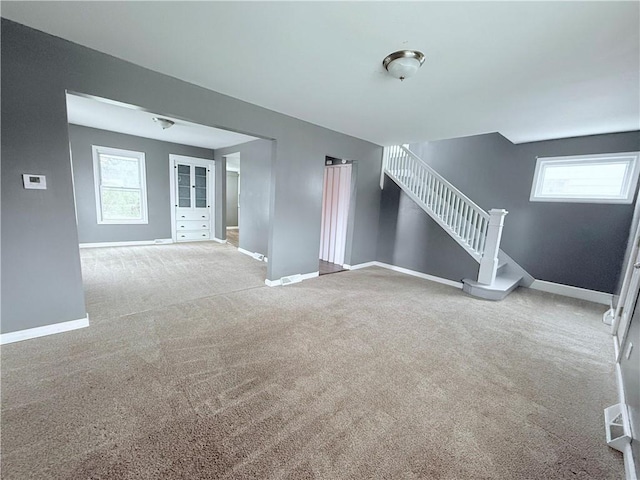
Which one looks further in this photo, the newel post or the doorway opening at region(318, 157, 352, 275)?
the doorway opening at region(318, 157, 352, 275)

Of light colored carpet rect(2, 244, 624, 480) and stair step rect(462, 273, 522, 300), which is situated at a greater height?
stair step rect(462, 273, 522, 300)

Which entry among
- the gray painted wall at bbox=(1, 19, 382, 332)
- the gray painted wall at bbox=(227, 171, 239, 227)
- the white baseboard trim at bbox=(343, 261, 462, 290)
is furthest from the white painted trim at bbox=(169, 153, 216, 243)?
the gray painted wall at bbox=(1, 19, 382, 332)

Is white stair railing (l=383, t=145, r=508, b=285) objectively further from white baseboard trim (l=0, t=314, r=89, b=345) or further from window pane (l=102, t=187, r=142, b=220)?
window pane (l=102, t=187, r=142, b=220)

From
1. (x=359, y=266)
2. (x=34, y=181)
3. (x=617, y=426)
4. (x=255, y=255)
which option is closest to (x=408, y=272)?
(x=359, y=266)

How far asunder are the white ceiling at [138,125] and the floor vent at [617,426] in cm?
496

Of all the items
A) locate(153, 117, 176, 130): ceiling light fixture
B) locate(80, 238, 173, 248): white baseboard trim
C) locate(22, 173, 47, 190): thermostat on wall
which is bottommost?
locate(80, 238, 173, 248): white baseboard trim

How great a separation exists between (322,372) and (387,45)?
2515 millimetres

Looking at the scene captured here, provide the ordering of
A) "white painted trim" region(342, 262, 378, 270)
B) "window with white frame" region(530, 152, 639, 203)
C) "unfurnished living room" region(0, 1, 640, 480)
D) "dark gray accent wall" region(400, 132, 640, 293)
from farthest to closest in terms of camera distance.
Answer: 1. "white painted trim" region(342, 262, 378, 270)
2. "dark gray accent wall" region(400, 132, 640, 293)
3. "window with white frame" region(530, 152, 639, 203)
4. "unfurnished living room" region(0, 1, 640, 480)

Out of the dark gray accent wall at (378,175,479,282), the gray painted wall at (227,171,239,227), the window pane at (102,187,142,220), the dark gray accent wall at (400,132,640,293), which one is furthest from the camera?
the gray painted wall at (227,171,239,227)

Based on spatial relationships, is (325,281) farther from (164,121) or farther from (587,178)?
(587,178)

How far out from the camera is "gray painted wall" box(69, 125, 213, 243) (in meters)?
5.05

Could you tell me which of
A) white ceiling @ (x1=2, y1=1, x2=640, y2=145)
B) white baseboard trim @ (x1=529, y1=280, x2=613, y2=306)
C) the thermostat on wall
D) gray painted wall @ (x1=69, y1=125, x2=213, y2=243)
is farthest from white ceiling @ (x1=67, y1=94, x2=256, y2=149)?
white baseboard trim @ (x1=529, y1=280, x2=613, y2=306)

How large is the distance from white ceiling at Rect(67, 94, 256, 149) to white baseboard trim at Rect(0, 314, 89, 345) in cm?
264

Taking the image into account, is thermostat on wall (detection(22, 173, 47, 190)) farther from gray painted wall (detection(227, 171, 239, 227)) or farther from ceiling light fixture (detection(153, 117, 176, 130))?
gray painted wall (detection(227, 171, 239, 227))
